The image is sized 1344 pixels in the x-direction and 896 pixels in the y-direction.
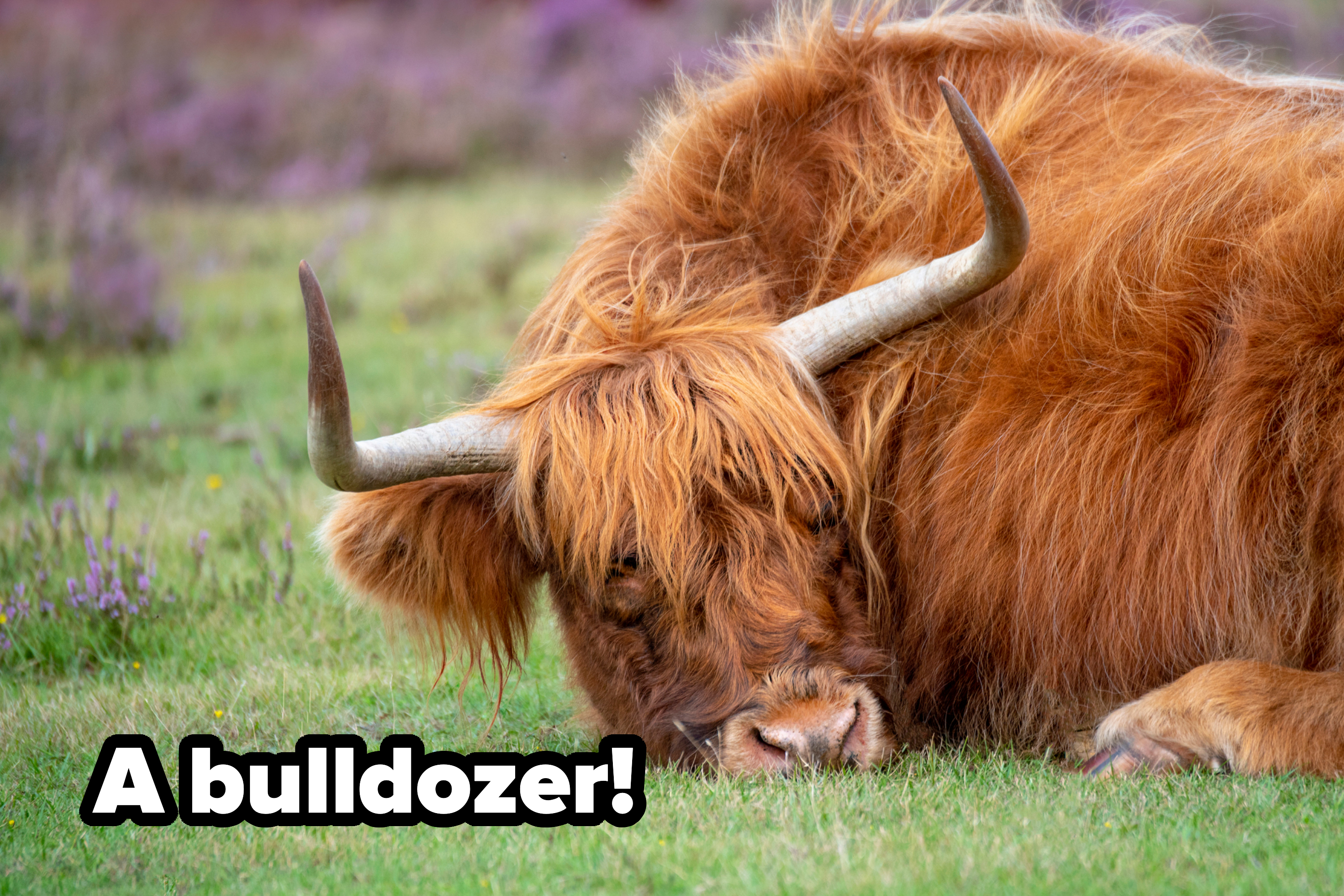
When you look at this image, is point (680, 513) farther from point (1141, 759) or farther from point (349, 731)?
point (349, 731)

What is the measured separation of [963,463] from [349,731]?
1681mm

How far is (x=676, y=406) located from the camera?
2922mm

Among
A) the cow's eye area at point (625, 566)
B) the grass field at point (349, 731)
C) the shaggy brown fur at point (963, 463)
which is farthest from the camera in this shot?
the cow's eye area at point (625, 566)

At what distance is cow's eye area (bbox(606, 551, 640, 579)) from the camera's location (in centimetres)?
291

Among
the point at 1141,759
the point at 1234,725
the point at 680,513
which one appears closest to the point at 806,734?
the point at 680,513

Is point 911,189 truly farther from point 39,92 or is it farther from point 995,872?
point 39,92

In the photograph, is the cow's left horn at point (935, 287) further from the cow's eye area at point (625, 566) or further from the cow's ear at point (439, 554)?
the cow's ear at point (439, 554)

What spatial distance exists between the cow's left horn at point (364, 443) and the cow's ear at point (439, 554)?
0.37ft

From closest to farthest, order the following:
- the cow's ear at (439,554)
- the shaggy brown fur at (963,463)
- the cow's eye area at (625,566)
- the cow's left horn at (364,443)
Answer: the cow's left horn at (364,443)
the shaggy brown fur at (963,463)
the cow's eye area at (625,566)
the cow's ear at (439,554)

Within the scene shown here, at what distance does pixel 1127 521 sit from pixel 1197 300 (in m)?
0.51

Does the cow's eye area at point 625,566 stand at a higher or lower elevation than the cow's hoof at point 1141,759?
higher

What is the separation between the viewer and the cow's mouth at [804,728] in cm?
266

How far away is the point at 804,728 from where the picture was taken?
8.75 ft

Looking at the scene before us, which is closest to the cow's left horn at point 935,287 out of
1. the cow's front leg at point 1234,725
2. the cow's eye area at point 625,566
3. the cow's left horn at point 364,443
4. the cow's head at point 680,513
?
the cow's head at point 680,513
